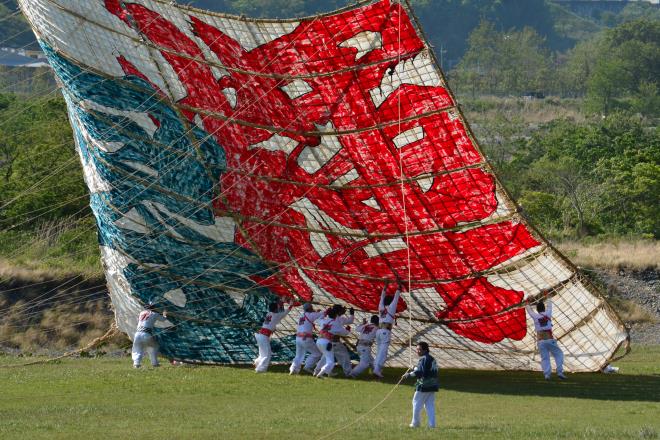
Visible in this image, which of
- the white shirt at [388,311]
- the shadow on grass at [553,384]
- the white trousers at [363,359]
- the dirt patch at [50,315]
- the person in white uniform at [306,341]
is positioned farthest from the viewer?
the dirt patch at [50,315]

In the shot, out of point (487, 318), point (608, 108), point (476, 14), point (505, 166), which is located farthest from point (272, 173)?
point (476, 14)

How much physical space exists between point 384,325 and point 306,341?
174cm

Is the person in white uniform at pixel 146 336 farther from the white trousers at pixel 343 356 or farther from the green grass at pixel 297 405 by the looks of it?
the white trousers at pixel 343 356

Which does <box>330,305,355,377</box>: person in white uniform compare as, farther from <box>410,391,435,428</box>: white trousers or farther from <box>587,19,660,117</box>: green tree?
<box>587,19,660,117</box>: green tree

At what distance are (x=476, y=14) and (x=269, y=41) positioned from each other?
169498mm

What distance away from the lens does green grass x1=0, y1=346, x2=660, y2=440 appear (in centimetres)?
1873

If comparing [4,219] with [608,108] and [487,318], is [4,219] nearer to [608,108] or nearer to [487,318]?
[487,318]

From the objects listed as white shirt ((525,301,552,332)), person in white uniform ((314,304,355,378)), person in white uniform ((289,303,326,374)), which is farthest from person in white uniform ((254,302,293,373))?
white shirt ((525,301,552,332))

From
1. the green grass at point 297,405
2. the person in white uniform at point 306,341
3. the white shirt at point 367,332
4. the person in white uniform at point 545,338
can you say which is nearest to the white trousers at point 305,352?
the person in white uniform at point 306,341

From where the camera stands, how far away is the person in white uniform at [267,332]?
27.0 metres

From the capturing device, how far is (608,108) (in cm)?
11038

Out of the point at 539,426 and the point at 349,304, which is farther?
the point at 349,304

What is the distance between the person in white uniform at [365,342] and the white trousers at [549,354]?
3410mm

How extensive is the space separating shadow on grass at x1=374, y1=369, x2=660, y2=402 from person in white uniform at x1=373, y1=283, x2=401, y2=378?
41cm
